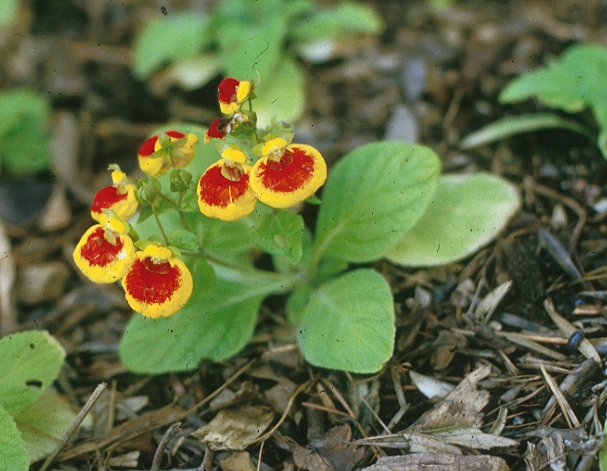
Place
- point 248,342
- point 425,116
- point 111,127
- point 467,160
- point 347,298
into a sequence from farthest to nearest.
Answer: point 111,127 < point 425,116 < point 467,160 < point 248,342 < point 347,298

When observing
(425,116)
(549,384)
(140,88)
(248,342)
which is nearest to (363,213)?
(248,342)

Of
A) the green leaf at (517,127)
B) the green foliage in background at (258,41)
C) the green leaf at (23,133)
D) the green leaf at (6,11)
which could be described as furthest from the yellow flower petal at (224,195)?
the green leaf at (6,11)

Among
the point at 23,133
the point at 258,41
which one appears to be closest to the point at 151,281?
the point at 258,41

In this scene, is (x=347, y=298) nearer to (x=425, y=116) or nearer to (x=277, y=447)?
(x=277, y=447)

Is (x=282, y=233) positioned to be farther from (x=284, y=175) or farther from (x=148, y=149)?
(x=148, y=149)

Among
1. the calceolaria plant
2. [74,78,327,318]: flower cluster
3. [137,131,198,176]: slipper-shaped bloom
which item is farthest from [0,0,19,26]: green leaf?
[74,78,327,318]: flower cluster
